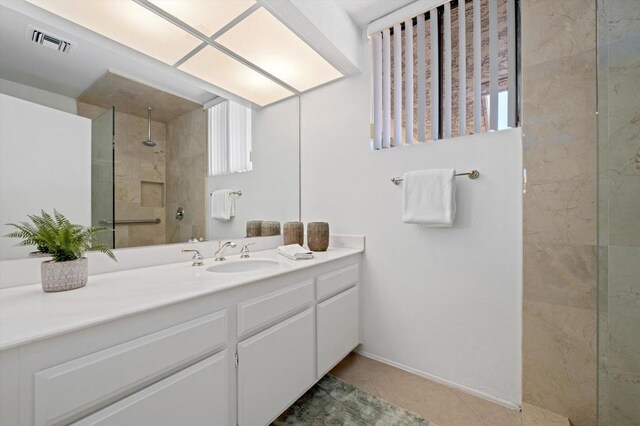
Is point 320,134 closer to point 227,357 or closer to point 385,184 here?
point 385,184

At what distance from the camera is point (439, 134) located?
1601mm

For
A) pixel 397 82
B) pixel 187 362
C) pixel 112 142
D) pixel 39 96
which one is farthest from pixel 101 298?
pixel 397 82

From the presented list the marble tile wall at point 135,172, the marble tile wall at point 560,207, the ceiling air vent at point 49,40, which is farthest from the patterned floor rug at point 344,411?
the ceiling air vent at point 49,40

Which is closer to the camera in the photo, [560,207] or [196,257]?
[560,207]

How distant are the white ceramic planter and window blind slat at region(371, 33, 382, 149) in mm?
1702

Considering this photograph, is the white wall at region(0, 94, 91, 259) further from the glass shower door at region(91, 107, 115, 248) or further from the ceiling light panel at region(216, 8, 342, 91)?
the ceiling light panel at region(216, 8, 342, 91)

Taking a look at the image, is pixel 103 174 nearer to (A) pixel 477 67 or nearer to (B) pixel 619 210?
(A) pixel 477 67

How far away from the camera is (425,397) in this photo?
148 centimetres

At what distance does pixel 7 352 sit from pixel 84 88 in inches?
42.0

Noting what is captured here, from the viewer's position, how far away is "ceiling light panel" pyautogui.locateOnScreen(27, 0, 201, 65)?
1135 millimetres

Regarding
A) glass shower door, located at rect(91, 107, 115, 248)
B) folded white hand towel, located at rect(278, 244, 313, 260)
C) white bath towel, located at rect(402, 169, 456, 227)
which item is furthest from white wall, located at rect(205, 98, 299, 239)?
white bath towel, located at rect(402, 169, 456, 227)

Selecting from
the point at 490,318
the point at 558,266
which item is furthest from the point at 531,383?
the point at 558,266

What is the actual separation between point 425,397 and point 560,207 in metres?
1.22

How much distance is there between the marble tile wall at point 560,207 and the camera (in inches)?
44.0
